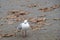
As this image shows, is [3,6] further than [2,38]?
Yes

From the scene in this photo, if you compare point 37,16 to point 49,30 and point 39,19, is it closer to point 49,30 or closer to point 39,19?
point 39,19

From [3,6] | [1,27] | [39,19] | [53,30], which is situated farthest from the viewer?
[3,6]

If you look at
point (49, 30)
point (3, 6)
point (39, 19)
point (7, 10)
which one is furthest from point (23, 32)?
point (3, 6)

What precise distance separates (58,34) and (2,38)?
1.34 metres

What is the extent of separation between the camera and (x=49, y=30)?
5.94 metres

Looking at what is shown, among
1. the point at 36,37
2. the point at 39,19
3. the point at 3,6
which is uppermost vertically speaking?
the point at 3,6

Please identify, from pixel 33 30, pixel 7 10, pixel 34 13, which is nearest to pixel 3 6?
pixel 7 10

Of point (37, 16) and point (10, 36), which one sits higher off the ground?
point (37, 16)

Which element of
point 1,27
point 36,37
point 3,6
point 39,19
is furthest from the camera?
point 3,6

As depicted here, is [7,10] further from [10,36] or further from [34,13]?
[10,36]

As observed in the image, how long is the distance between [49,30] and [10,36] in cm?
102

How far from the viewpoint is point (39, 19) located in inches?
274

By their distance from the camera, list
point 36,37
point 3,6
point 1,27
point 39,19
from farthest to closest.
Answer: point 3,6
point 39,19
point 1,27
point 36,37

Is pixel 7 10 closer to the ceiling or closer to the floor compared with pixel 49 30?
closer to the ceiling
